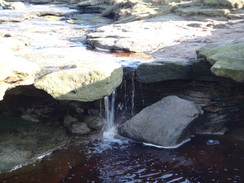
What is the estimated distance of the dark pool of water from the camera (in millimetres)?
6730

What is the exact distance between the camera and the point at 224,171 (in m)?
6.96

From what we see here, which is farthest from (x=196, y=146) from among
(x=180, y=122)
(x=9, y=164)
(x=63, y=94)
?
(x=9, y=164)

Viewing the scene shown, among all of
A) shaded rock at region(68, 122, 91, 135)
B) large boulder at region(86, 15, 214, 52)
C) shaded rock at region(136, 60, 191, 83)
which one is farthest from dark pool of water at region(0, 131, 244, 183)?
large boulder at region(86, 15, 214, 52)

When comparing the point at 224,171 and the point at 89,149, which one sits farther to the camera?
the point at 89,149

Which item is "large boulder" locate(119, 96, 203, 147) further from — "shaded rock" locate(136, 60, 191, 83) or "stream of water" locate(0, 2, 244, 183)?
"shaded rock" locate(136, 60, 191, 83)

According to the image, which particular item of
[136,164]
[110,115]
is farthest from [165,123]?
[110,115]

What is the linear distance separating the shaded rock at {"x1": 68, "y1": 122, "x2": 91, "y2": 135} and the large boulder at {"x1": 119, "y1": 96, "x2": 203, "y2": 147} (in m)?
0.88

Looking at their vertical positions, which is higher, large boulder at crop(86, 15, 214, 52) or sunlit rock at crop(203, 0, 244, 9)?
sunlit rock at crop(203, 0, 244, 9)

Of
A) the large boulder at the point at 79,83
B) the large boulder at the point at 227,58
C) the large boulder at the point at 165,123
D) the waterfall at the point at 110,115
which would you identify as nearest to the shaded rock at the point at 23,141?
the waterfall at the point at 110,115

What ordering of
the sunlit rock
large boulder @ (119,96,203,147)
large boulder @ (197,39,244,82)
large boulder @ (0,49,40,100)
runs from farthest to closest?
1. the sunlit rock
2. large boulder @ (119,96,203,147)
3. large boulder @ (197,39,244,82)
4. large boulder @ (0,49,40,100)

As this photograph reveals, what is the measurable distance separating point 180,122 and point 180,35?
504cm

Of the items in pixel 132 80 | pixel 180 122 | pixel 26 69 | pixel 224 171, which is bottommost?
pixel 224 171

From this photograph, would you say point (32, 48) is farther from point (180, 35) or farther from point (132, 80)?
point (180, 35)

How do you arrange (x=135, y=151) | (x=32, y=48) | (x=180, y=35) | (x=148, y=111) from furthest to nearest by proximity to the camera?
1. (x=180, y=35)
2. (x=32, y=48)
3. (x=148, y=111)
4. (x=135, y=151)
